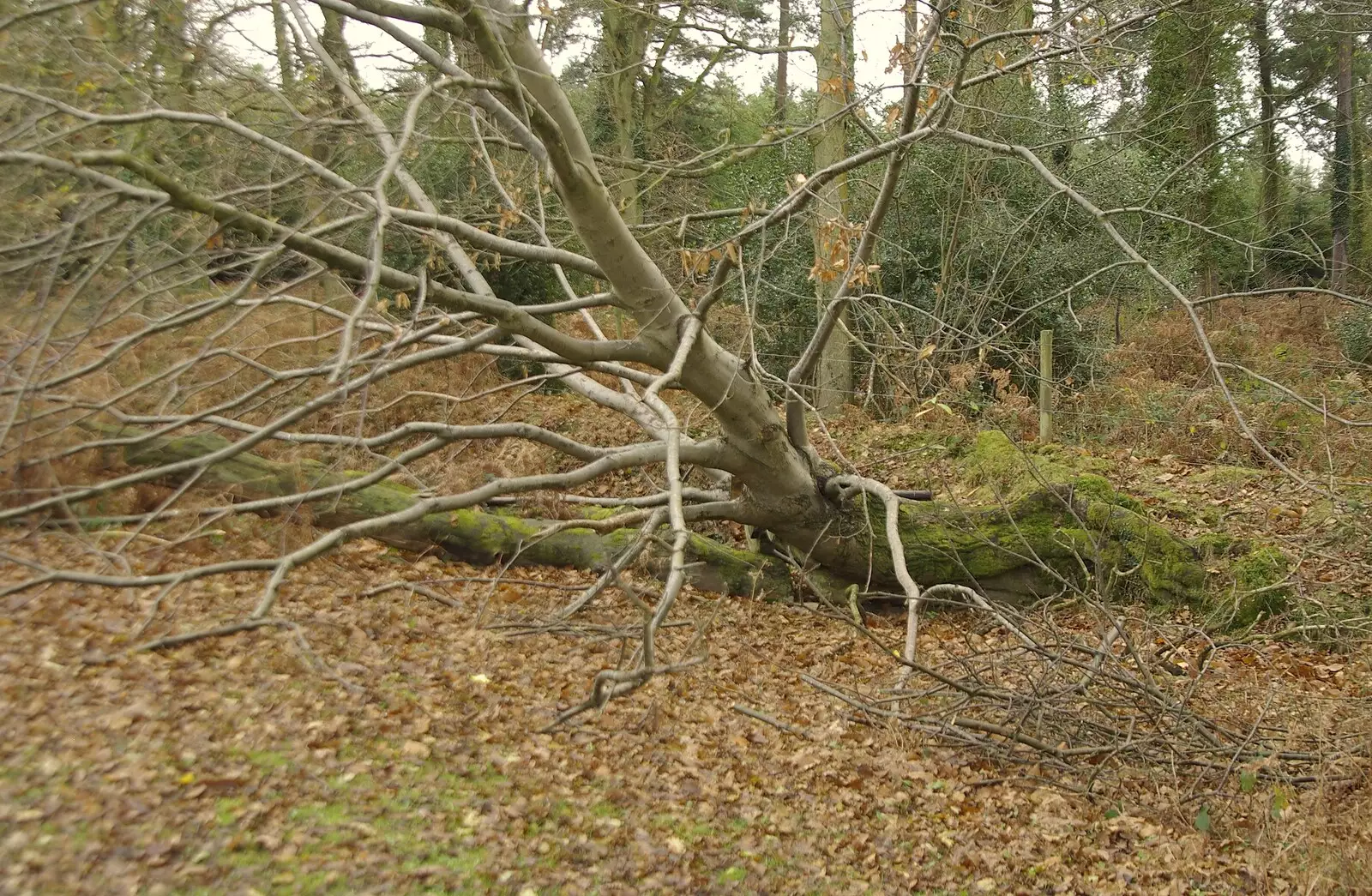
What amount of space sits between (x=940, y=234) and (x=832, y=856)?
1014 centimetres

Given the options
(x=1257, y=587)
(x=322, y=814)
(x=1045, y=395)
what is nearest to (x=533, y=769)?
(x=322, y=814)

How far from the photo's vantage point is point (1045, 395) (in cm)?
1194

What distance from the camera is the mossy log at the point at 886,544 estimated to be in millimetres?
8117

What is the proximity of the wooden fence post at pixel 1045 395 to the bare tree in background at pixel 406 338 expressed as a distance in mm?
3231

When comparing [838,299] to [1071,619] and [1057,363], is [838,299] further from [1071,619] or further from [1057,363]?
[1057,363]

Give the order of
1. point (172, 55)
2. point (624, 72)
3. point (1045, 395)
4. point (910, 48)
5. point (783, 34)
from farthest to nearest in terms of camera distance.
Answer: point (624, 72) → point (1045, 395) → point (783, 34) → point (910, 48) → point (172, 55)

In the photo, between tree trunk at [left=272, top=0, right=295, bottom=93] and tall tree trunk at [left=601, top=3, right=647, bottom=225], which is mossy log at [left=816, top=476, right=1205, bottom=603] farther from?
tall tree trunk at [left=601, top=3, right=647, bottom=225]

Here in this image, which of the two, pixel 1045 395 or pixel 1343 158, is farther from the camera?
pixel 1343 158

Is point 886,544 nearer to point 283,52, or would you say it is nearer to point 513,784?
point 513,784

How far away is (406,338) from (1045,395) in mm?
8950

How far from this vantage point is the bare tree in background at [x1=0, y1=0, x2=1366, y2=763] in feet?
15.2

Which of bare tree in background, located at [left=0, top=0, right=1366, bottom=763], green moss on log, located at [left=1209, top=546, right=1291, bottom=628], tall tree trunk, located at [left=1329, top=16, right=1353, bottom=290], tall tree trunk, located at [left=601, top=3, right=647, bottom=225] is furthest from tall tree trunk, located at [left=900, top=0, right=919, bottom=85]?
tall tree trunk, located at [left=1329, top=16, right=1353, bottom=290]

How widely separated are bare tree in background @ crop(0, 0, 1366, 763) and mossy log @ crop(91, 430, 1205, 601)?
0.09ft

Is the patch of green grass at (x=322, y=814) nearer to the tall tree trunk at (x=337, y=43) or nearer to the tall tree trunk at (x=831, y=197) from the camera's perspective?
the tall tree trunk at (x=337, y=43)
